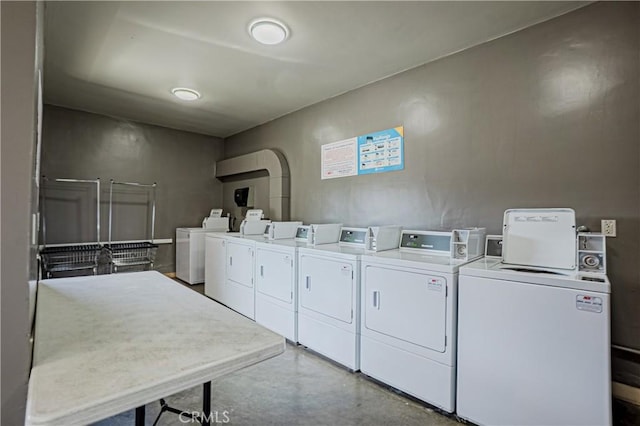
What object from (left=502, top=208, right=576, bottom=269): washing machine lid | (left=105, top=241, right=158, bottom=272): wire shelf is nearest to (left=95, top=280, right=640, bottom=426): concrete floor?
(left=502, top=208, right=576, bottom=269): washing machine lid

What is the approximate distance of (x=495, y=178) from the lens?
2.67 m

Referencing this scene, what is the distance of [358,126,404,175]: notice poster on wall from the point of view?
11.0 ft

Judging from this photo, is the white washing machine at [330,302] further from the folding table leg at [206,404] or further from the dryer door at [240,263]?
the folding table leg at [206,404]

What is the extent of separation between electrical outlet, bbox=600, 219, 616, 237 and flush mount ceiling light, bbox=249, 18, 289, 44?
275cm

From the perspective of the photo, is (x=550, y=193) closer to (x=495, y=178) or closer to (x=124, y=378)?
(x=495, y=178)

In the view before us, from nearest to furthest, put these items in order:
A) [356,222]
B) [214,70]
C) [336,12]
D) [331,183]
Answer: [336,12]
[214,70]
[356,222]
[331,183]

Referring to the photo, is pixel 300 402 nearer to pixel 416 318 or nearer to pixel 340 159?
pixel 416 318

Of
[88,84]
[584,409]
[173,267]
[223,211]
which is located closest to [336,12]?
[584,409]

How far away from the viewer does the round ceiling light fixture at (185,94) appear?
386 centimetres

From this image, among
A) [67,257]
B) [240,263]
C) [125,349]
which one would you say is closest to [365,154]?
[240,263]

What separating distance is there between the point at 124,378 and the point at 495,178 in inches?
111

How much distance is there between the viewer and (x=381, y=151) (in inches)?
138

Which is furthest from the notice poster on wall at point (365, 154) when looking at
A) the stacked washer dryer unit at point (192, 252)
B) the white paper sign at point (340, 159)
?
the stacked washer dryer unit at point (192, 252)

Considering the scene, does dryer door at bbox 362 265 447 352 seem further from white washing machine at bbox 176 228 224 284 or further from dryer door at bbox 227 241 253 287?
white washing machine at bbox 176 228 224 284
